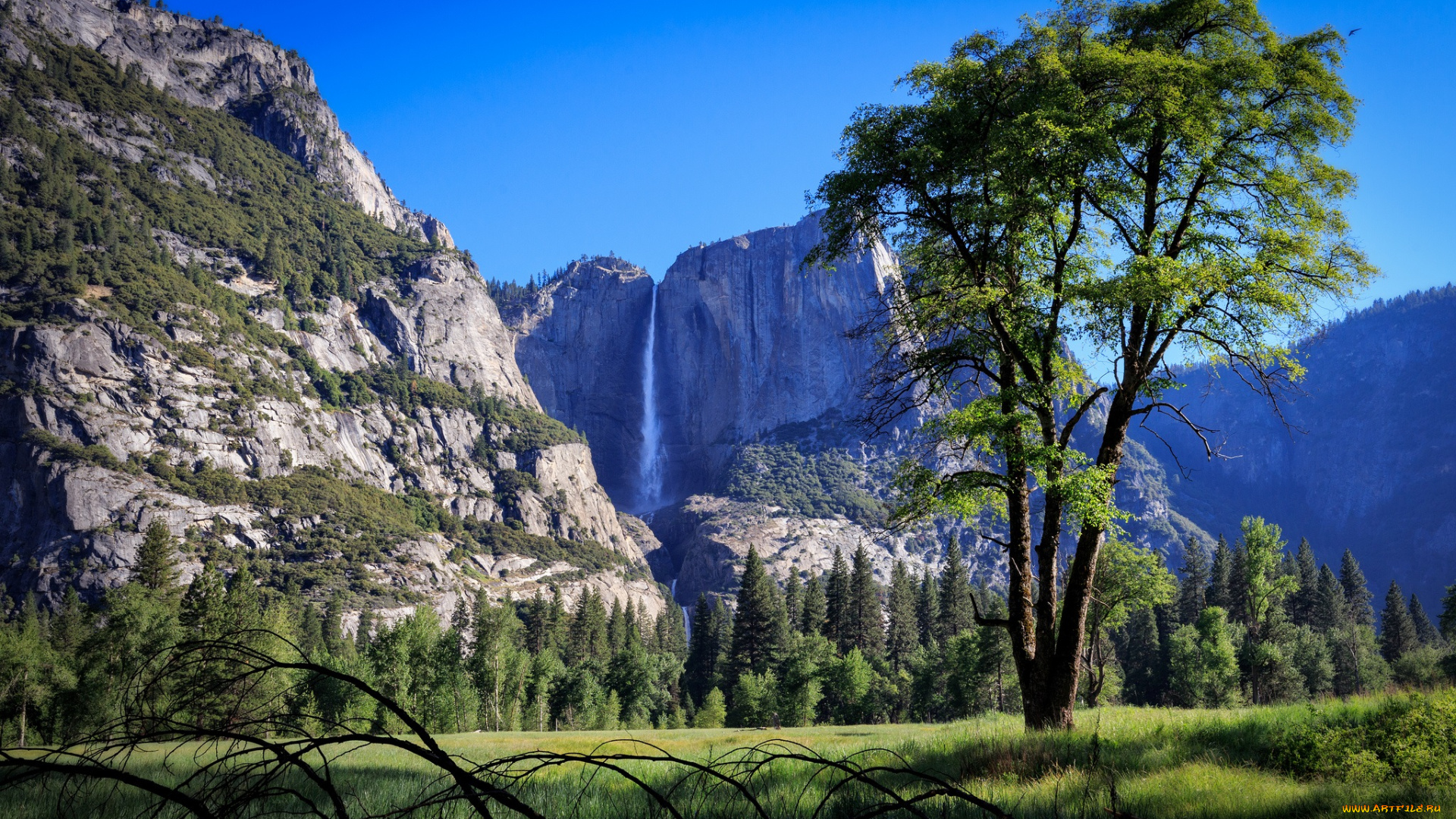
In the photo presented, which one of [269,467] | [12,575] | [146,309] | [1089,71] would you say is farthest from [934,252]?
[146,309]

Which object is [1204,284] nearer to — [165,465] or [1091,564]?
[1091,564]

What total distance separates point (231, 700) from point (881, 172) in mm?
11201

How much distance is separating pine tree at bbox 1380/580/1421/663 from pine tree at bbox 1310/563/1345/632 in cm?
373

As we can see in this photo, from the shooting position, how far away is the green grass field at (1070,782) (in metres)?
5.02

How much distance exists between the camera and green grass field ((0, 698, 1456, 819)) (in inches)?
198

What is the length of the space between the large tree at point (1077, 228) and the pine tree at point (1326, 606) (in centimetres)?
8518

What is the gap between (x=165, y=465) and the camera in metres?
141

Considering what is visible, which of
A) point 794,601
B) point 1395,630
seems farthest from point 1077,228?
point 794,601

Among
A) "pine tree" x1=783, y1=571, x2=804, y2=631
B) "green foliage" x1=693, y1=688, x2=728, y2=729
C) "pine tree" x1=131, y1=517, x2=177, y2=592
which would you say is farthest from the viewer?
"pine tree" x1=783, y1=571, x2=804, y2=631

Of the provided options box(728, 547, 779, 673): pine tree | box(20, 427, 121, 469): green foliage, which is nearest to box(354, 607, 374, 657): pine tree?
box(20, 427, 121, 469): green foliage

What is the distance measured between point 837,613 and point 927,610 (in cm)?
1320

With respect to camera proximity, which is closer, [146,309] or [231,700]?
[231,700]

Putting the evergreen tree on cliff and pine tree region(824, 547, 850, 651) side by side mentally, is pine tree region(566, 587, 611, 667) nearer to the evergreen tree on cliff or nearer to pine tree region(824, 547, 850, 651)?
pine tree region(824, 547, 850, 651)

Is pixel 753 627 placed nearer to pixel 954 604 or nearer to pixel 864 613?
pixel 864 613
